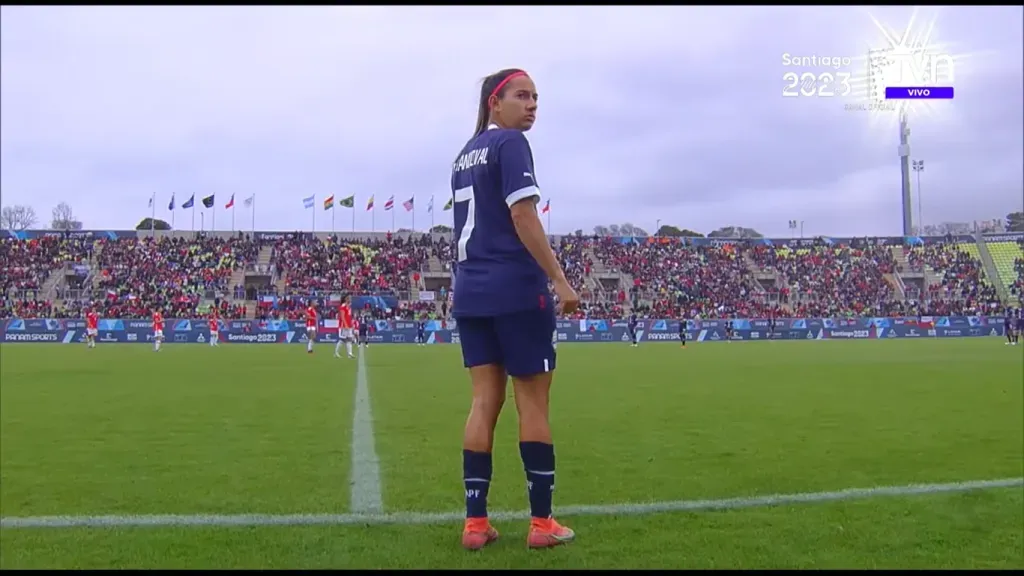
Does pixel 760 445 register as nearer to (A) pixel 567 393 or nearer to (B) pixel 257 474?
(B) pixel 257 474

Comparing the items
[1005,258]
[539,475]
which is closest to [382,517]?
[539,475]

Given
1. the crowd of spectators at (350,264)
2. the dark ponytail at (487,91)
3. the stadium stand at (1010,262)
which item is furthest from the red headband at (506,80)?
the stadium stand at (1010,262)

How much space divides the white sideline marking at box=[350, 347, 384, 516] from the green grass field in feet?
0.26

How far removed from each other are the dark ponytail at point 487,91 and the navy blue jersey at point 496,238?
0.62ft

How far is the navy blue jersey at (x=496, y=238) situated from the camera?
3.72 meters

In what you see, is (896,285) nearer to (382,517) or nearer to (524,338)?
(382,517)

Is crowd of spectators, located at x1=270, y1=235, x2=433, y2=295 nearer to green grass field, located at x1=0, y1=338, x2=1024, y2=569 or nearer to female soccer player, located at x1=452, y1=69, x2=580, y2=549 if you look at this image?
green grass field, located at x1=0, y1=338, x2=1024, y2=569

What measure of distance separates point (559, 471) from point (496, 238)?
262 cm

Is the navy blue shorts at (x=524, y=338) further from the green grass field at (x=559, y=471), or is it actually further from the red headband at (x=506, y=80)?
the red headband at (x=506, y=80)

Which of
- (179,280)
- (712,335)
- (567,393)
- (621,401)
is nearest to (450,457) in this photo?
(621,401)

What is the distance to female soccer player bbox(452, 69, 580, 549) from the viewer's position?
3705mm

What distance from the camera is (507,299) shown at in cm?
375

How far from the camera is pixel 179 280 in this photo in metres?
48.7

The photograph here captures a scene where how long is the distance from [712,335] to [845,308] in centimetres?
1452
